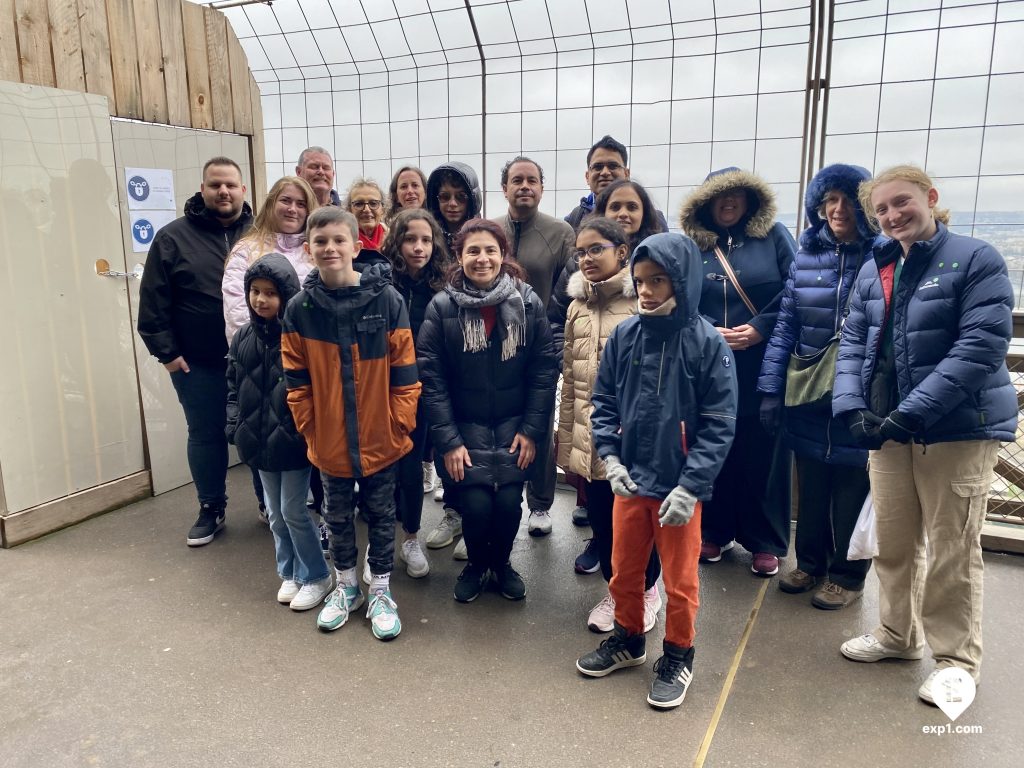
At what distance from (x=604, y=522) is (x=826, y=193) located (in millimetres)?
1598

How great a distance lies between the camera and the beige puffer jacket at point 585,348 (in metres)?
2.87

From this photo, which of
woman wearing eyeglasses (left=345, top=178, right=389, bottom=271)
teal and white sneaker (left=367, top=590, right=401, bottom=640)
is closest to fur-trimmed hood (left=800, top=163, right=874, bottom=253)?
woman wearing eyeglasses (left=345, top=178, right=389, bottom=271)

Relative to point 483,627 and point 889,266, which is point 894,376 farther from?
point 483,627

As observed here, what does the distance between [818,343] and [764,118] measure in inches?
53.5

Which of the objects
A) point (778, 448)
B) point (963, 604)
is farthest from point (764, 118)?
point (963, 604)

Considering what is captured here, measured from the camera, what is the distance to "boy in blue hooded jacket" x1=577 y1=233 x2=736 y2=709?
2.39 metres

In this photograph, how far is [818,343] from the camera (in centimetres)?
297

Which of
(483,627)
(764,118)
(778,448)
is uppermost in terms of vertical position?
(764,118)

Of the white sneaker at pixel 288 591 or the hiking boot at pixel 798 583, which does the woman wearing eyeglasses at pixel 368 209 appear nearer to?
the white sneaker at pixel 288 591

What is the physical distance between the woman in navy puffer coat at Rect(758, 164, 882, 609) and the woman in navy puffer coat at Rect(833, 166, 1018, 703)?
263mm

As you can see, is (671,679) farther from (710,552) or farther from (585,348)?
(585,348)

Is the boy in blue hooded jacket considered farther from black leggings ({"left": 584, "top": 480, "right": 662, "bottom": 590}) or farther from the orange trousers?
black leggings ({"left": 584, "top": 480, "right": 662, "bottom": 590})

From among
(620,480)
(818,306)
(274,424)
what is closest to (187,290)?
(274,424)

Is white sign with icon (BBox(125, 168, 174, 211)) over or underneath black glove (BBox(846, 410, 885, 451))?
over
